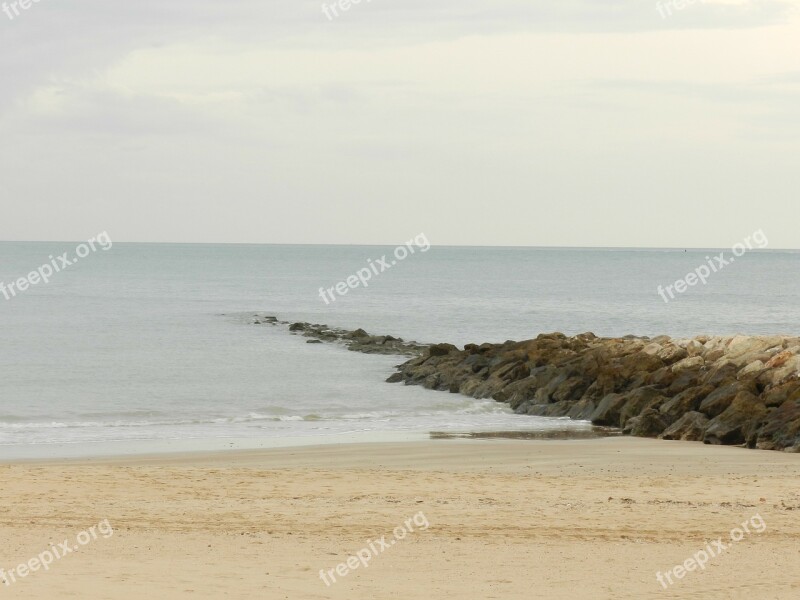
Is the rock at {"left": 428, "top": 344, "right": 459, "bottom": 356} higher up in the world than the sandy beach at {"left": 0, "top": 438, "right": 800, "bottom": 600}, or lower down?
lower down

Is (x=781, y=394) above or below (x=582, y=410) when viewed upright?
above

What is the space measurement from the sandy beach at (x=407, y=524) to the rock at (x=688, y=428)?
2.10 meters

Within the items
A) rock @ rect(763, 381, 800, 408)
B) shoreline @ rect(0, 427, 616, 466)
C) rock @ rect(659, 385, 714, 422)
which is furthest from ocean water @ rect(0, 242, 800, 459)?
rock @ rect(763, 381, 800, 408)

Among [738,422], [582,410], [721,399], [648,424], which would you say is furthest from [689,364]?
[738,422]

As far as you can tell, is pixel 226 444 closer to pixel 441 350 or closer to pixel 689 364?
pixel 689 364

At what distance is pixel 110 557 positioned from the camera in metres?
9.41

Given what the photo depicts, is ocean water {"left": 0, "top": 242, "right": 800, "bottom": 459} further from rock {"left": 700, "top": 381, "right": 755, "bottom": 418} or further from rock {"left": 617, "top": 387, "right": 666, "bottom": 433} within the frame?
rock {"left": 700, "top": 381, "right": 755, "bottom": 418}

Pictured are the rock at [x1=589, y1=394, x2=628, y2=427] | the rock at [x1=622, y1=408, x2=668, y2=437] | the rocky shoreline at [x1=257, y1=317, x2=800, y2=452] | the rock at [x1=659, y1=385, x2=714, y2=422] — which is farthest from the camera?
the rock at [x1=589, y1=394, x2=628, y2=427]

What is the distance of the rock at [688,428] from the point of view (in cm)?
1830

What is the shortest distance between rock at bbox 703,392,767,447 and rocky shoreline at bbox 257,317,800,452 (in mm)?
18

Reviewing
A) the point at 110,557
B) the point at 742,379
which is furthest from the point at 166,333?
the point at 110,557

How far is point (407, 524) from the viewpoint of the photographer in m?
10.8

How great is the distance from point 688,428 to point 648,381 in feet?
12.3

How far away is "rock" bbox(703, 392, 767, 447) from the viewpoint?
17.7m
